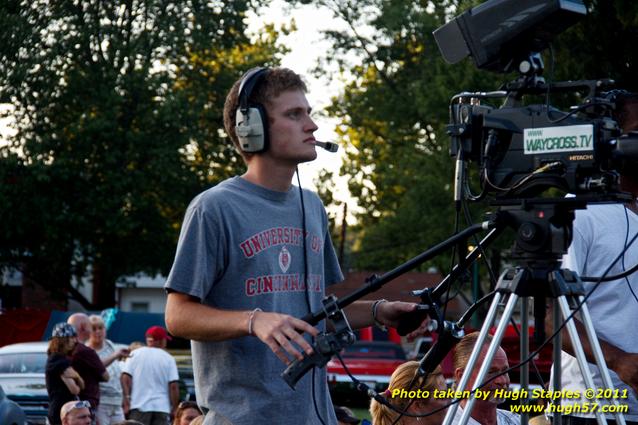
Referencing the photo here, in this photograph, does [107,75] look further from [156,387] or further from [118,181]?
[156,387]

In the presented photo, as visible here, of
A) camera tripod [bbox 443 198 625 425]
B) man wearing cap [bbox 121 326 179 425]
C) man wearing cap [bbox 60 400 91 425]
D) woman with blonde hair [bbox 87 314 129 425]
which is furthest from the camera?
man wearing cap [bbox 121 326 179 425]

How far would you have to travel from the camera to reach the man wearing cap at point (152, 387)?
14.0m

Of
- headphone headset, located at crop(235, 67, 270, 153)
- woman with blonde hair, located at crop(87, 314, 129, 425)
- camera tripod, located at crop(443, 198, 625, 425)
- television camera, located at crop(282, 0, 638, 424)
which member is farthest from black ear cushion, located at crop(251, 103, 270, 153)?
woman with blonde hair, located at crop(87, 314, 129, 425)

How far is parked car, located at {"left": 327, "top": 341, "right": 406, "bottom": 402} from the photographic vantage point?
2270 cm

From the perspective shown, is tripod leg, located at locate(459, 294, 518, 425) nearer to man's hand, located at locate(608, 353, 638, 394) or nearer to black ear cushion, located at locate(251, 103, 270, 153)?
man's hand, located at locate(608, 353, 638, 394)

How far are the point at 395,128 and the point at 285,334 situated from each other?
99.2 feet

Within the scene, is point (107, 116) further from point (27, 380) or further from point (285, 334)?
point (285, 334)

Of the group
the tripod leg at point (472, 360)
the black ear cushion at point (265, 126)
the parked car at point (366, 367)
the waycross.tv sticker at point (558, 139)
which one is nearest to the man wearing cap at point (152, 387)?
the parked car at point (366, 367)

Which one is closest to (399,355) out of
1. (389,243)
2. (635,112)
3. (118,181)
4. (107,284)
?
(389,243)

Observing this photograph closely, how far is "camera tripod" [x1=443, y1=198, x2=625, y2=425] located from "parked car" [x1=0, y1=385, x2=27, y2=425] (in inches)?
418

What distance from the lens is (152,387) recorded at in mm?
14102

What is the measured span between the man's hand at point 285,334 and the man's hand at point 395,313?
2.06 ft

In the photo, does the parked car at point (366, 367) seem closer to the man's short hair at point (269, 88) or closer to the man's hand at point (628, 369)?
the man's hand at point (628, 369)

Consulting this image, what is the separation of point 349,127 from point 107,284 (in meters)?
8.85
